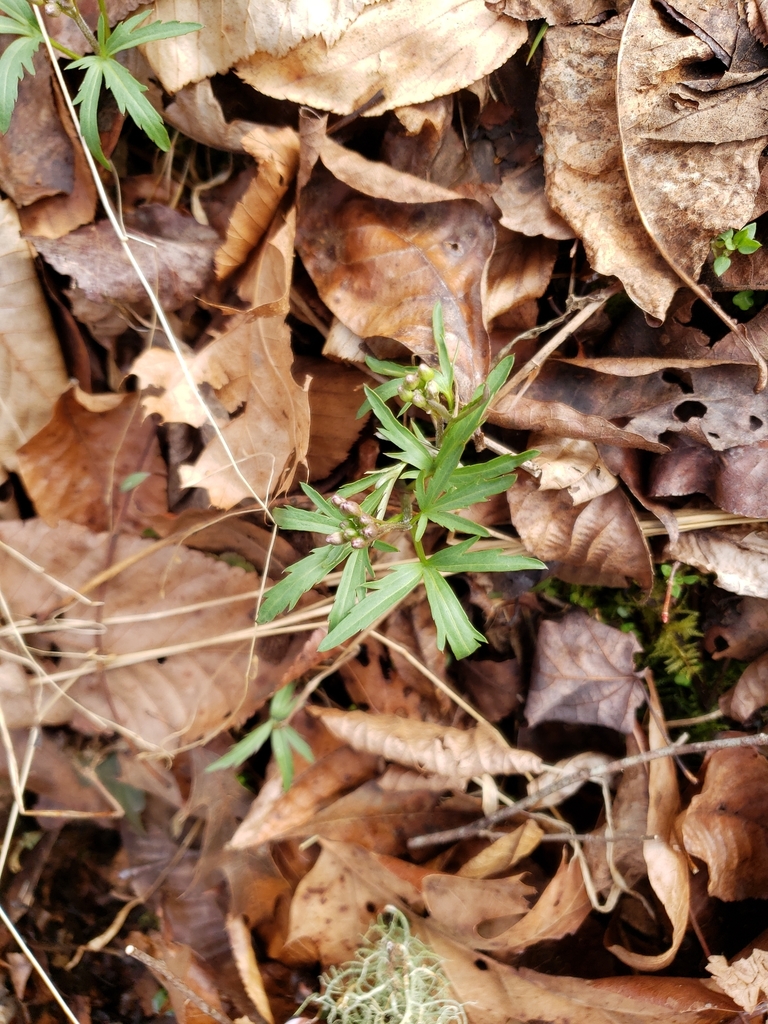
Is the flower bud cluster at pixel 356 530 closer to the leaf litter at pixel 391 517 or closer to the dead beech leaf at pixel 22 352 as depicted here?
the leaf litter at pixel 391 517

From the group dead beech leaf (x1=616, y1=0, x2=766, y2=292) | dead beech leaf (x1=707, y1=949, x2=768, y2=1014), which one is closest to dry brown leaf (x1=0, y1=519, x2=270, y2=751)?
dead beech leaf (x1=707, y1=949, x2=768, y2=1014)

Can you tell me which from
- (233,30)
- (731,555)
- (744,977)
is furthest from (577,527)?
(233,30)

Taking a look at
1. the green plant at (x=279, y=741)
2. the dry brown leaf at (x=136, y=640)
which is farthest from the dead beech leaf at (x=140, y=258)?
the green plant at (x=279, y=741)

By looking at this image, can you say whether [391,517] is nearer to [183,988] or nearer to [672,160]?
[672,160]

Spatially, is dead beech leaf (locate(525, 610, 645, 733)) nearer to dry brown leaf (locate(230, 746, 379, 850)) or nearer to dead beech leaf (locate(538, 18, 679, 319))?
dry brown leaf (locate(230, 746, 379, 850))

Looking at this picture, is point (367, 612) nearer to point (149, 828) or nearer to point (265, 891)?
point (265, 891)

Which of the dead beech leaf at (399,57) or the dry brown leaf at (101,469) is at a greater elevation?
the dead beech leaf at (399,57)
